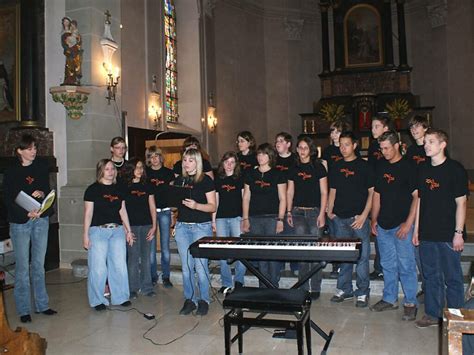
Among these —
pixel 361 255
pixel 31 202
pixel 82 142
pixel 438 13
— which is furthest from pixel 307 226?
pixel 438 13

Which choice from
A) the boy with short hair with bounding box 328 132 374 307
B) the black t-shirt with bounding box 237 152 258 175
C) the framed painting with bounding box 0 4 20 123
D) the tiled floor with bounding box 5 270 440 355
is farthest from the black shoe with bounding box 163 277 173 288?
the framed painting with bounding box 0 4 20 123

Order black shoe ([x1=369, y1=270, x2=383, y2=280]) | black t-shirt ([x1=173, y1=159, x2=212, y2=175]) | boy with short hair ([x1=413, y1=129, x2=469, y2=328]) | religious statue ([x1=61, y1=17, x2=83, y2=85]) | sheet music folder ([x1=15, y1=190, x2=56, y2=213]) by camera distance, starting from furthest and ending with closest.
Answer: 1. religious statue ([x1=61, y1=17, x2=83, y2=85])
2. black t-shirt ([x1=173, y1=159, x2=212, y2=175])
3. black shoe ([x1=369, y1=270, x2=383, y2=280])
4. sheet music folder ([x1=15, y1=190, x2=56, y2=213])
5. boy with short hair ([x1=413, y1=129, x2=469, y2=328])

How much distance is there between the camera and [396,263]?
520cm

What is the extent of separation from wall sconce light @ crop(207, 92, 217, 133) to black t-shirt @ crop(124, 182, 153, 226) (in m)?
9.02

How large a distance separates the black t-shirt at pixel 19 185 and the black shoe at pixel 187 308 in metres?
1.88

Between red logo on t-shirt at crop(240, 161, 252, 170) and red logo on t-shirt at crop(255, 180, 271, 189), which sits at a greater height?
red logo on t-shirt at crop(240, 161, 252, 170)

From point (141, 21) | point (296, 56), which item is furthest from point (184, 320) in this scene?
point (296, 56)

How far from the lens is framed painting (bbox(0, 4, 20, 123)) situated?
8344 millimetres

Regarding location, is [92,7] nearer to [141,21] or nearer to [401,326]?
[141,21]

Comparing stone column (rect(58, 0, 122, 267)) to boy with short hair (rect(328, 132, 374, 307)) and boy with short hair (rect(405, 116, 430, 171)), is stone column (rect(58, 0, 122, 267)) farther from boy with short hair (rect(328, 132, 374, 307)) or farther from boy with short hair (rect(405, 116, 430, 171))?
boy with short hair (rect(405, 116, 430, 171))

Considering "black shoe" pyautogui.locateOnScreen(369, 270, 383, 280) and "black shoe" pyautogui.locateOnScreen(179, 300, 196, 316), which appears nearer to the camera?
"black shoe" pyautogui.locateOnScreen(179, 300, 196, 316)

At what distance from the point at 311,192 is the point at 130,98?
660cm

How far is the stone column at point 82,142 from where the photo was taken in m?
8.20

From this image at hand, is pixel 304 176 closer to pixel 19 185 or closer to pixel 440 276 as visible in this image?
pixel 440 276
